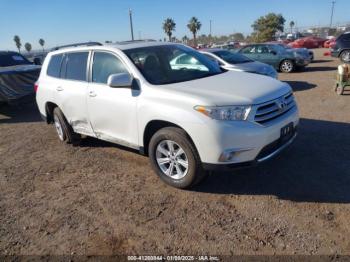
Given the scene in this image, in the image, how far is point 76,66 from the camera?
538cm

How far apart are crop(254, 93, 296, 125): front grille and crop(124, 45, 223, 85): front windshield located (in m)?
1.19

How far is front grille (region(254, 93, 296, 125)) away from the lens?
3.63 meters

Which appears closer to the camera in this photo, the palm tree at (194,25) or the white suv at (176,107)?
the white suv at (176,107)

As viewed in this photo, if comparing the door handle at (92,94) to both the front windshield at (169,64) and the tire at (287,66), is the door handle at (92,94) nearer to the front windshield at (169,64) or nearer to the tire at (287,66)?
the front windshield at (169,64)

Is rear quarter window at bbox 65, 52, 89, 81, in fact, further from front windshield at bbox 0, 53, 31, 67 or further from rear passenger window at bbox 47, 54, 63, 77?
front windshield at bbox 0, 53, 31, 67

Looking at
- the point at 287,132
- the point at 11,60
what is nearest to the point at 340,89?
the point at 287,132

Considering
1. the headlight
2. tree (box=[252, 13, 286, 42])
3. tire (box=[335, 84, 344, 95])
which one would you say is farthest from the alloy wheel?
tree (box=[252, 13, 286, 42])

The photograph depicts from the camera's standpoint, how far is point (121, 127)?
4.57 metres

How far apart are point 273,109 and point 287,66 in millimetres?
11351

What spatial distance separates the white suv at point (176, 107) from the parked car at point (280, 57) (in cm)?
999

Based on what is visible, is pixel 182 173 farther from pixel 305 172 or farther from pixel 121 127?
pixel 305 172

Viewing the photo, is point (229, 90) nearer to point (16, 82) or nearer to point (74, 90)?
point (74, 90)

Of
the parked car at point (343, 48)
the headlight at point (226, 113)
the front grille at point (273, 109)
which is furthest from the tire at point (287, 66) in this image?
the headlight at point (226, 113)

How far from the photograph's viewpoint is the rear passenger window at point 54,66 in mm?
5904
